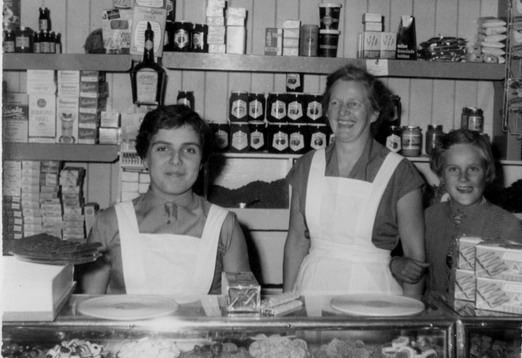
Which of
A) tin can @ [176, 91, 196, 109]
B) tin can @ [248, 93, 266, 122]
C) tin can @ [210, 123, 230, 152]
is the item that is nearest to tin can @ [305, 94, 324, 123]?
tin can @ [248, 93, 266, 122]

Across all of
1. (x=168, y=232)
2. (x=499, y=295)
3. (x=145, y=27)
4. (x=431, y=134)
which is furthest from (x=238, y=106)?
(x=499, y=295)

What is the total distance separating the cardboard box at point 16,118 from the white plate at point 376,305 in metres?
2.60

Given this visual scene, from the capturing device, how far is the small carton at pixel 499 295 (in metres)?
1.69

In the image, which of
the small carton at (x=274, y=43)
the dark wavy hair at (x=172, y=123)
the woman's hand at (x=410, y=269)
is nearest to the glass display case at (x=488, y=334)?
the woman's hand at (x=410, y=269)

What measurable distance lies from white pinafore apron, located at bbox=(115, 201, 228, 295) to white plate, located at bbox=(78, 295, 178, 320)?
0.27 metres

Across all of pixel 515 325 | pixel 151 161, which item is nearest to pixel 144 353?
pixel 151 161

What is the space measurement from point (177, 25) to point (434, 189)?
1.73m

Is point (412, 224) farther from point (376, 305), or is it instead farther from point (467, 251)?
point (376, 305)

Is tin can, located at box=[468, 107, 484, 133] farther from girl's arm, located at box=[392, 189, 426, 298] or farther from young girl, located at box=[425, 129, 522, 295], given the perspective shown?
girl's arm, located at box=[392, 189, 426, 298]

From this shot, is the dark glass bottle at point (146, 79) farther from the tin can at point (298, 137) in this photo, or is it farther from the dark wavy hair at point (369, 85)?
the dark wavy hair at point (369, 85)

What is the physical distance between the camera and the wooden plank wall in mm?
4188

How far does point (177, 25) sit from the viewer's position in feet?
12.5

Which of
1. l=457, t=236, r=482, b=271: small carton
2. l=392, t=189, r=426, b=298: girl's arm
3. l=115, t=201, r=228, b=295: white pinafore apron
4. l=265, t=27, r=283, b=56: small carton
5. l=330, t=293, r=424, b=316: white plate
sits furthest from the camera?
l=265, t=27, r=283, b=56: small carton

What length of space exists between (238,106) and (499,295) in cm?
230
